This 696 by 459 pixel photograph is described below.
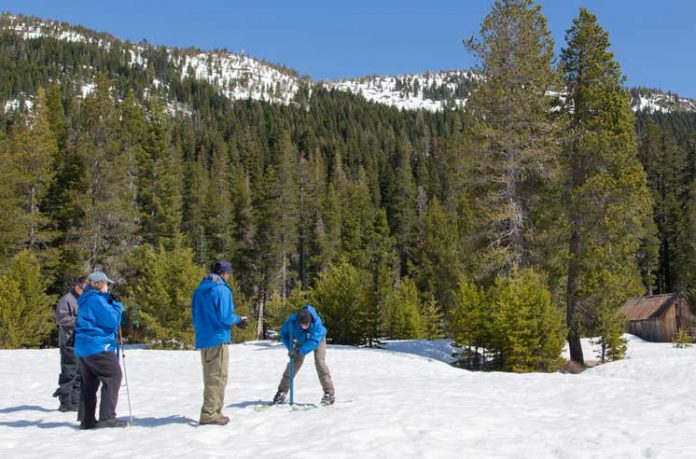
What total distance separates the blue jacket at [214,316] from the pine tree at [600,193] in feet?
57.8

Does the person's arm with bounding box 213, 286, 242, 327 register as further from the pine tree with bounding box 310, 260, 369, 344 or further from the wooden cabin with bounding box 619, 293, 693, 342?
the wooden cabin with bounding box 619, 293, 693, 342

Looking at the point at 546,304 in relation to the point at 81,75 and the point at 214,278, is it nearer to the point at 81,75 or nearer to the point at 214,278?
the point at 214,278

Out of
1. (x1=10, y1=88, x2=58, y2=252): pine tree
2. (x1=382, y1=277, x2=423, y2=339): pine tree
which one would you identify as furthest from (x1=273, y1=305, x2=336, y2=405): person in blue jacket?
(x1=10, y1=88, x2=58, y2=252): pine tree

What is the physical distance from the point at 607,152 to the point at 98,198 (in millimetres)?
28983

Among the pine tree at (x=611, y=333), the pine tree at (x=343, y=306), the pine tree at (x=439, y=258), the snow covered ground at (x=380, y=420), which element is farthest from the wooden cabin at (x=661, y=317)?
the snow covered ground at (x=380, y=420)

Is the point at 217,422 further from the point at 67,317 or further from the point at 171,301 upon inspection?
the point at 171,301

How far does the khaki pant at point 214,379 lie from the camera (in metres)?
7.39

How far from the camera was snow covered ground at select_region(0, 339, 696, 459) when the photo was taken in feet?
20.9

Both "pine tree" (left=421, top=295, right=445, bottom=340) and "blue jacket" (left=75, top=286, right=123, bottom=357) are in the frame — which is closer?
"blue jacket" (left=75, top=286, right=123, bottom=357)

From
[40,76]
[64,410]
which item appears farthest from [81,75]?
[64,410]

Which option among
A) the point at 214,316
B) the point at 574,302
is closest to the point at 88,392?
the point at 214,316

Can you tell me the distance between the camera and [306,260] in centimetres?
6519

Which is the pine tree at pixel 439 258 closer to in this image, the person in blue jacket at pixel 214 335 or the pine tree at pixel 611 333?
the pine tree at pixel 611 333

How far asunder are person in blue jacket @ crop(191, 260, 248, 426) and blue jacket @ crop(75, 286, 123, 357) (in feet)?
3.55
